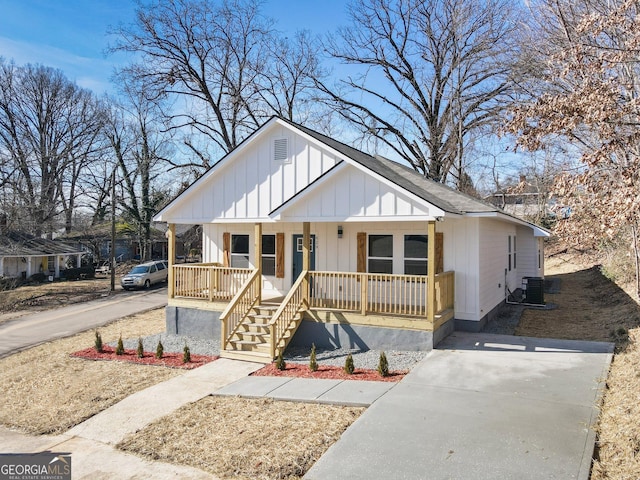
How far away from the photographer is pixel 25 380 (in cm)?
1023

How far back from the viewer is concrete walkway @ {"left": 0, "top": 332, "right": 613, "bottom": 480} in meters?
5.03

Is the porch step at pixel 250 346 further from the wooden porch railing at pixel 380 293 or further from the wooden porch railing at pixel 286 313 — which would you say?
the wooden porch railing at pixel 380 293

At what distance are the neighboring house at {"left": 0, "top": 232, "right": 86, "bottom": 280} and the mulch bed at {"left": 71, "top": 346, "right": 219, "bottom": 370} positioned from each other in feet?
70.7

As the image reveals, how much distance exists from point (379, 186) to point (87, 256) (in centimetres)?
3768

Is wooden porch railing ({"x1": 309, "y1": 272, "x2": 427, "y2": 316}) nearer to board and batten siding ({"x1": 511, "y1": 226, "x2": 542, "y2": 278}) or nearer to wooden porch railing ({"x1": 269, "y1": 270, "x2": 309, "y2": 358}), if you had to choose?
wooden porch railing ({"x1": 269, "y1": 270, "x2": 309, "y2": 358})

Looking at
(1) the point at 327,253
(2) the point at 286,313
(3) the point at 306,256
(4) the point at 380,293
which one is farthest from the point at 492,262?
(2) the point at 286,313

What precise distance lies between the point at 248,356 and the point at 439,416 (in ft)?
17.4

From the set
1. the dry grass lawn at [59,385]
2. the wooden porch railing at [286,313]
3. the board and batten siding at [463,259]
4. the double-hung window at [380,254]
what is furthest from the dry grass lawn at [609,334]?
the dry grass lawn at [59,385]

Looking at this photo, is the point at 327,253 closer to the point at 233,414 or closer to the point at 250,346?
the point at 250,346

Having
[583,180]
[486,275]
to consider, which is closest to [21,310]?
[486,275]

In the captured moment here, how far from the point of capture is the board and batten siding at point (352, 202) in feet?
33.2

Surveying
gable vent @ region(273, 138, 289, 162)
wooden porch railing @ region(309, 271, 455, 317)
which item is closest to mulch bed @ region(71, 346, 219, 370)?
wooden porch railing @ region(309, 271, 455, 317)

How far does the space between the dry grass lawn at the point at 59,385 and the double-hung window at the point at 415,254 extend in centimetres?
647

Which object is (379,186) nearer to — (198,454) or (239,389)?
(239,389)
